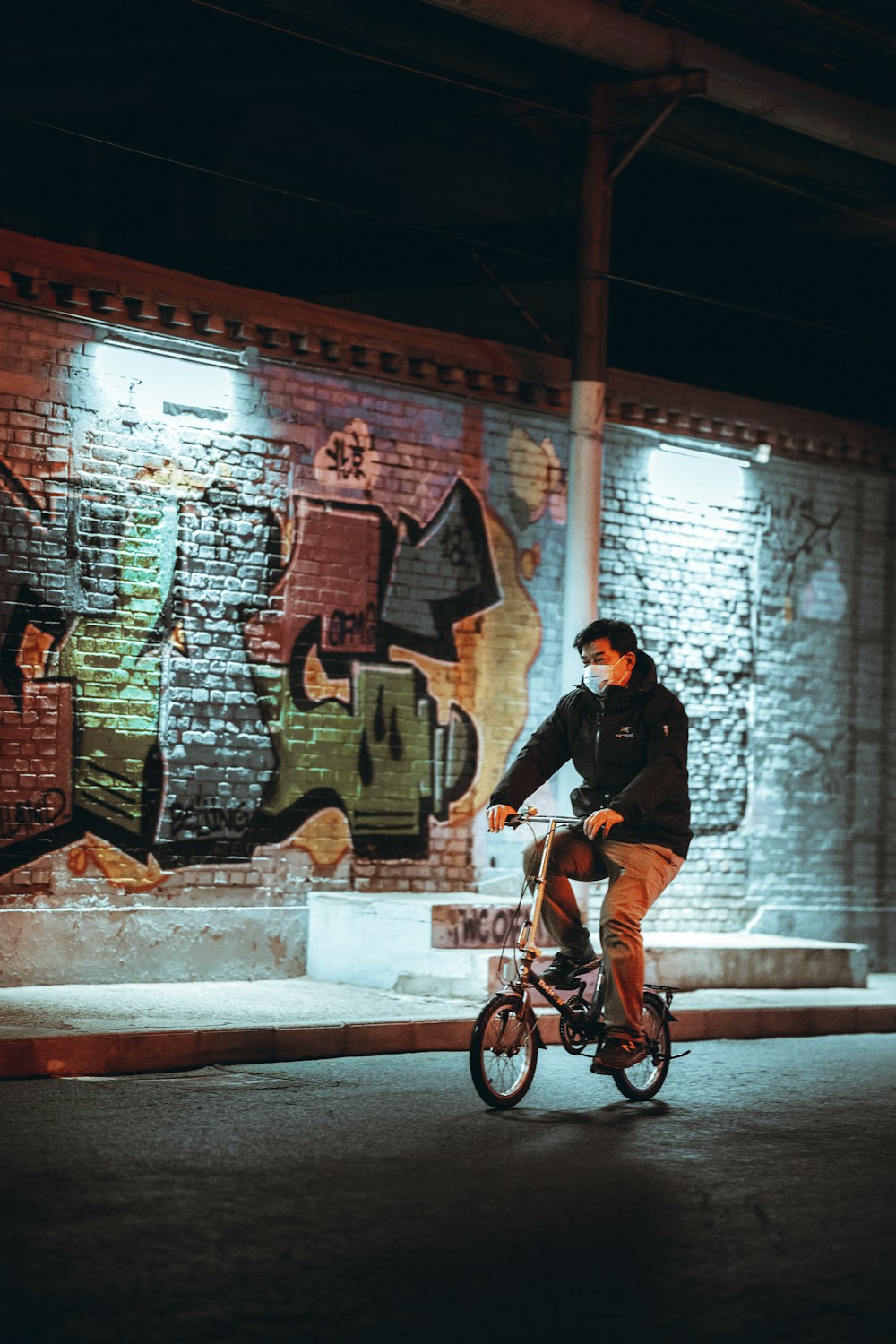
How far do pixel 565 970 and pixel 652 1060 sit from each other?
747mm

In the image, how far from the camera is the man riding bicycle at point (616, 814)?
312 inches

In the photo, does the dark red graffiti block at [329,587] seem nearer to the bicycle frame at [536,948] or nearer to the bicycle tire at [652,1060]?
the bicycle frame at [536,948]

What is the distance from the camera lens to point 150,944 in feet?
38.4

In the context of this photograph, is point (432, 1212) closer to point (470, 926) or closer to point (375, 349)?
point (470, 926)

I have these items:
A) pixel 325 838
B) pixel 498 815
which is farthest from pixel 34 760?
pixel 498 815

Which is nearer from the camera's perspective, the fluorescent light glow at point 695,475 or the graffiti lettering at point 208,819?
the graffiti lettering at point 208,819

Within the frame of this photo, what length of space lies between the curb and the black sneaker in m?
1.91

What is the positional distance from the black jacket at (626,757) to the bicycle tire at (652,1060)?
77 cm

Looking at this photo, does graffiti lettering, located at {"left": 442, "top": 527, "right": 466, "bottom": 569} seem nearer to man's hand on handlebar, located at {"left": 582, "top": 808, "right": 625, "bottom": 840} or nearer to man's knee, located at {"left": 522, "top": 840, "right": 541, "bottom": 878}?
man's knee, located at {"left": 522, "top": 840, "right": 541, "bottom": 878}

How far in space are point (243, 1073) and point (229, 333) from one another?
5.79 m

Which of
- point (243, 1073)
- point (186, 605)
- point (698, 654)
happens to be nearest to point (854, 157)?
point (698, 654)

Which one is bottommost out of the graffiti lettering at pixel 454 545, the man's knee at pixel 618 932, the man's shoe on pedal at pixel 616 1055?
the man's shoe on pedal at pixel 616 1055

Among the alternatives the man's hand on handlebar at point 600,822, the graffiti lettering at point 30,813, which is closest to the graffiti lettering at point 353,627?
the graffiti lettering at point 30,813

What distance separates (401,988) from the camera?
11.6 m
